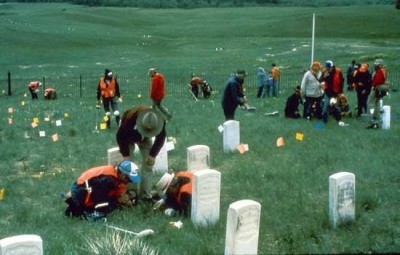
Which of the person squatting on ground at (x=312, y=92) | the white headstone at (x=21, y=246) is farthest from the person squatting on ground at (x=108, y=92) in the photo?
the white headstone at (x=21, y=246)

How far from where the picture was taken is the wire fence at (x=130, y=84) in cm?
3553

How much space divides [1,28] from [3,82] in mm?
40750

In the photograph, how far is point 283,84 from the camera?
36812mm

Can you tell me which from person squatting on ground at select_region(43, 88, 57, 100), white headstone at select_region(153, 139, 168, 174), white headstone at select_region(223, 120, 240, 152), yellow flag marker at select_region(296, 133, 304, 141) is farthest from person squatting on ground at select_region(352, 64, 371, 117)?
person squatting on ground at select_region(43, 88, 57, 100)

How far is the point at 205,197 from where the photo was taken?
10.0 metres

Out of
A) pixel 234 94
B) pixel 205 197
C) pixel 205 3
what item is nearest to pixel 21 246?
pixel 205 197

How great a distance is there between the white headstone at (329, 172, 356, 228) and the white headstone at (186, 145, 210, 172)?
3.78m

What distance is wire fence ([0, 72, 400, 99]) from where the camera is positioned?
117ft

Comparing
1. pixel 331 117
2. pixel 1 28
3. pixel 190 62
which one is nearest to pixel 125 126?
pixel 331 117

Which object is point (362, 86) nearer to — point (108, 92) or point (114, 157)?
point (108, 92)

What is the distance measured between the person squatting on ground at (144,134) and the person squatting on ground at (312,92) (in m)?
8.66

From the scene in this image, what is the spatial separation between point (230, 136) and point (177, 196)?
498cm

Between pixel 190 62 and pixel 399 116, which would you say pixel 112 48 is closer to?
pixel 190 62

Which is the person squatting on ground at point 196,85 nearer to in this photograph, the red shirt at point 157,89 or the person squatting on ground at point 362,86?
the red shirt at point 157,89
